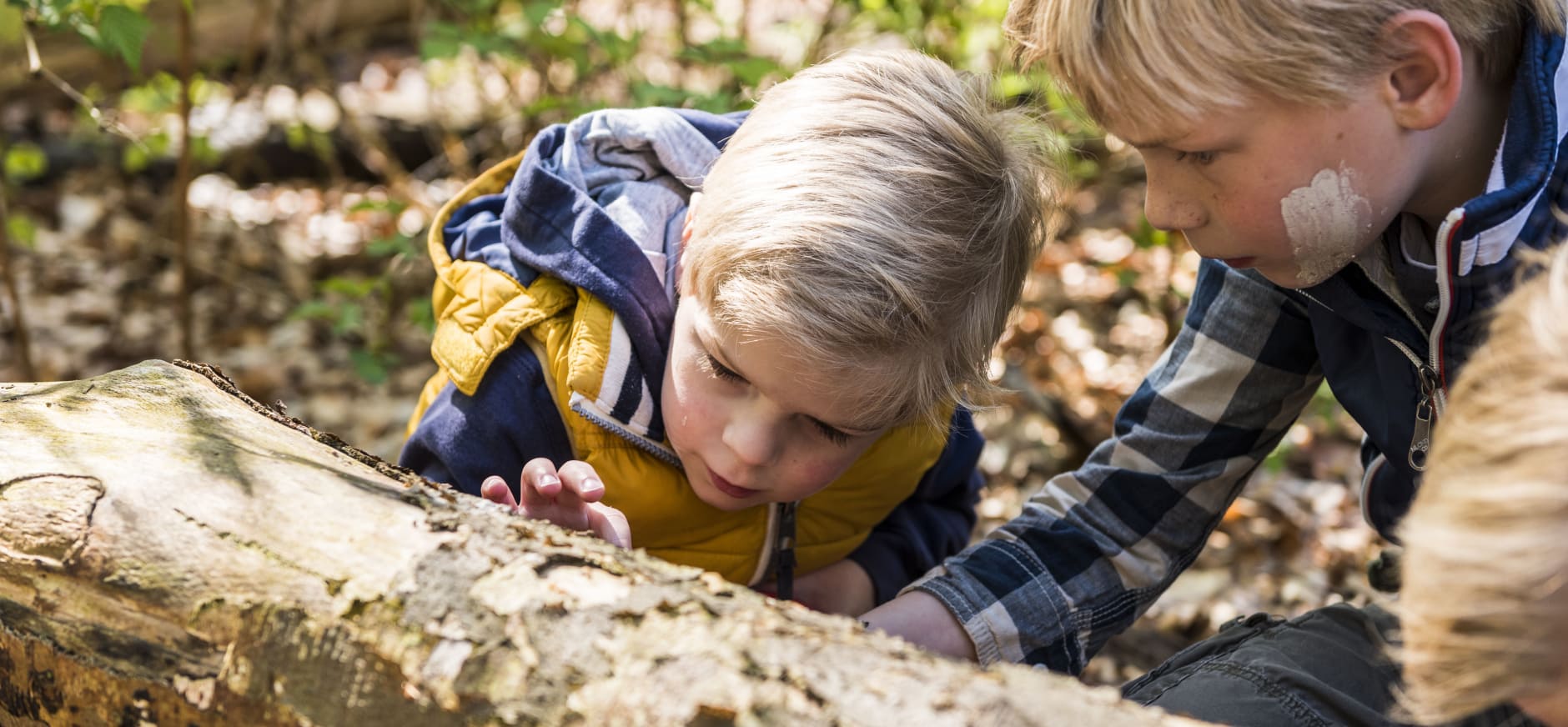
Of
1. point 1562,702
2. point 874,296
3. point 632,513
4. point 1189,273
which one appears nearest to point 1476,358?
point 1562,702

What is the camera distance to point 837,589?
7.78ft

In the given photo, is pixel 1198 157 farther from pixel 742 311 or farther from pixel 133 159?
pixel 133 159

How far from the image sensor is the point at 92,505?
4.39 ft

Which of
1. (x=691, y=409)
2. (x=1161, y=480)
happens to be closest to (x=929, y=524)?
(x=1161, y=480)

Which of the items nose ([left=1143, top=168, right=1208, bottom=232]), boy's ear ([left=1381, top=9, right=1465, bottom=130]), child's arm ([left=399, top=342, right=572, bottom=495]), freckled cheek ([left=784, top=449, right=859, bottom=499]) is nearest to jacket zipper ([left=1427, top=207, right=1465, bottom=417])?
boy's ear ([left=1381, top=9, right=1465, bottom=130])

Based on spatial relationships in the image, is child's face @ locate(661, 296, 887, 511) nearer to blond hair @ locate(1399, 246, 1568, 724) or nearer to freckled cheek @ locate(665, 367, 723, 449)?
freckled cheek @ locate(665, 367, 723, 449)

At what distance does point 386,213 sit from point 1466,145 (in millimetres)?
4055

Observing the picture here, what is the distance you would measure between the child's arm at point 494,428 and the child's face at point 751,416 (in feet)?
0.81

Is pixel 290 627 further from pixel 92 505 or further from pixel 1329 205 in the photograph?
pixel 1329 205

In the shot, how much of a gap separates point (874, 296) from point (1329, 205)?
0.60 m

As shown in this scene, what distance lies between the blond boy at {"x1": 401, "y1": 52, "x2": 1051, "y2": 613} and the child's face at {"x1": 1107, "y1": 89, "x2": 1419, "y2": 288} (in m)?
0.30

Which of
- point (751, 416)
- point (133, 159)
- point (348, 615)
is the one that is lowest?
point (133, 159)

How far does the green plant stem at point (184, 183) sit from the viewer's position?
121 inches

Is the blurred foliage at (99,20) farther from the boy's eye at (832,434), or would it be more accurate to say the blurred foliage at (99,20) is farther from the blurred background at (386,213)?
the boy's eye at (832,434)
